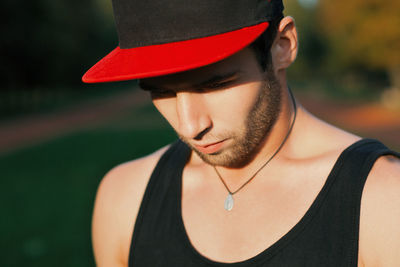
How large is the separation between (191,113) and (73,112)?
26813 millimetres

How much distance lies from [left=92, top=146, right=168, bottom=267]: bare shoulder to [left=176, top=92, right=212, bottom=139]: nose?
52 cm

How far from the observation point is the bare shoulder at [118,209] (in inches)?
82.0

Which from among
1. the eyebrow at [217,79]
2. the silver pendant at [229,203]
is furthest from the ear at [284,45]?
the silver pendant at [229,203]

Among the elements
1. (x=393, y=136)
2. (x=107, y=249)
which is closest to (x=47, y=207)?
(x=107, y=249)

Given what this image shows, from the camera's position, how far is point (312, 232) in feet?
5.54

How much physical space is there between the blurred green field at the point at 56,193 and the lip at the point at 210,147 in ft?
15.0

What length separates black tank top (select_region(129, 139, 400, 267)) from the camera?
5.38 feet

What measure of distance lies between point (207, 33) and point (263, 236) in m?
0.80

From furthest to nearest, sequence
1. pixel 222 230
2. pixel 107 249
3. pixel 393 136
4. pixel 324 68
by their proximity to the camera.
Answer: pixel 324 68 → pixel 393 136 → pixel 107 249 → pixel 222 230

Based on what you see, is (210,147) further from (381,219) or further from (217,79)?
(381,219)

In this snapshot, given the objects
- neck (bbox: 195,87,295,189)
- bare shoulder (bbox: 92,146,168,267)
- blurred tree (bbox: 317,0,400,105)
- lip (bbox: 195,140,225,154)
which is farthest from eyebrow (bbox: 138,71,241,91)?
blurred tree (bbox: 317,0,400,105)

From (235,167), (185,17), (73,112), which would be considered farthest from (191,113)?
A: (73,112)

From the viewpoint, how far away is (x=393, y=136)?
13.1m

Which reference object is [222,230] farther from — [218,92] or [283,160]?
[218,92]
